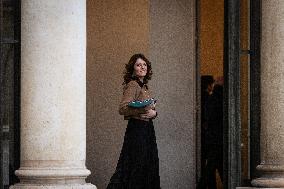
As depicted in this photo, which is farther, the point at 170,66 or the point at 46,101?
the point at 170,66

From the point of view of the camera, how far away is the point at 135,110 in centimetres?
1722

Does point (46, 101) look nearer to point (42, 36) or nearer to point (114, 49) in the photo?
point (42, 36)

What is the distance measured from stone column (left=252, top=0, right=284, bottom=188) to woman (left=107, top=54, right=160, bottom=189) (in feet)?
4.72

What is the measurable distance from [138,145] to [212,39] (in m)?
6.30

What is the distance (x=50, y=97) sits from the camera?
15945mm

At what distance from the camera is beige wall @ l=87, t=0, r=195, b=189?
66.0ft

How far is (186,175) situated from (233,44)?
358 cm

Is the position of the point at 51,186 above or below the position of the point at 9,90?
below

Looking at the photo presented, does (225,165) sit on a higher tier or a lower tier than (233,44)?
lower

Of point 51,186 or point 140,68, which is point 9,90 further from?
point 140,68

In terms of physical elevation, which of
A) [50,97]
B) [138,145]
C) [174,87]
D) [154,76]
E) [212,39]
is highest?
[212,39]

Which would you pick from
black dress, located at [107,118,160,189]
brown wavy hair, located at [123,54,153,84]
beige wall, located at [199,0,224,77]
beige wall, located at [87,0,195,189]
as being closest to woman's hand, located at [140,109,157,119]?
black dress, located at [107,118,160,189]

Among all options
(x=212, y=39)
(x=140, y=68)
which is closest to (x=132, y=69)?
(x=140, y=68)

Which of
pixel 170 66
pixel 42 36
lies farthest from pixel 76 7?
pixel 170 66
